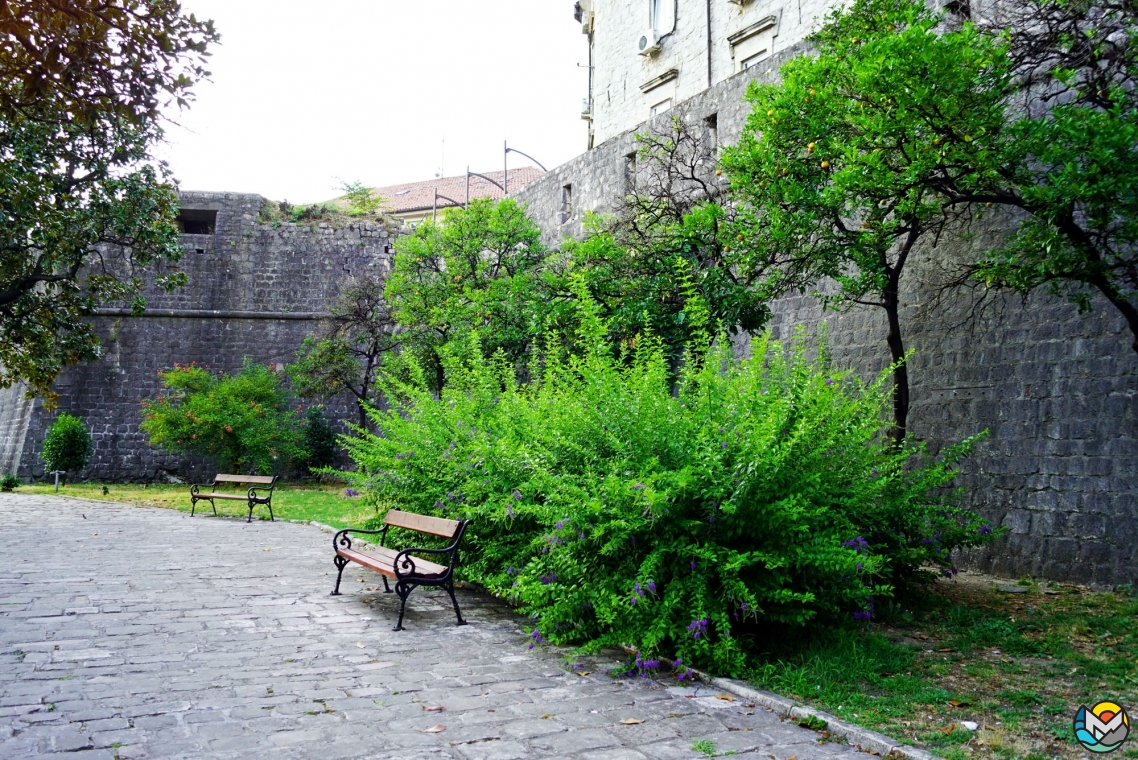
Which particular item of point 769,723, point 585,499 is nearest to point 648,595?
point 585,499

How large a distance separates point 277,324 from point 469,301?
28.8 feet

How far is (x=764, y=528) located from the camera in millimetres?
5043

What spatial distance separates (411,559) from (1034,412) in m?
6.18

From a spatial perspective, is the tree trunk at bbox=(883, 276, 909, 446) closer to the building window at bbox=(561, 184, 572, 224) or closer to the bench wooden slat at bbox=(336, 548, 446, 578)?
the bench wooden slat at bbox=(336, 548, 446, 578)

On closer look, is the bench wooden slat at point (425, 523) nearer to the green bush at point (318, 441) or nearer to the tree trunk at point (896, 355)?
the tree trunk at point (896, 355)

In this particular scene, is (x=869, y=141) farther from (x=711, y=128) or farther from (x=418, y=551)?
(x=711, y=128)

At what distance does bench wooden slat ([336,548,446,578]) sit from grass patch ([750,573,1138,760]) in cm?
257

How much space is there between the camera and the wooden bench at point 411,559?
6211 millimetres

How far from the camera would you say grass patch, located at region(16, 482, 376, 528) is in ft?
46.1

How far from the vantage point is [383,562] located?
678 centimetres

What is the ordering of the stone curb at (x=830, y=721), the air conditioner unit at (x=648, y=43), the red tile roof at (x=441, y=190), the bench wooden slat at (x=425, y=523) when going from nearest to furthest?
the stone curb at (x=830, y=721) → the bench wooden slat at (x=425, y=523) → the air conditioner unit at (x=648, y=43) → the red tile roof at (x=441, y=190)

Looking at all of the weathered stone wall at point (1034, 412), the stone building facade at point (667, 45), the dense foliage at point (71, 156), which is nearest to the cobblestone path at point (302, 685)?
the dense foliage at point (71, 156)

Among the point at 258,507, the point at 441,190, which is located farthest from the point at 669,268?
the point at 441,190

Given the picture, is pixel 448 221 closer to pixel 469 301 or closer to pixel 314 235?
pixel 469 301
